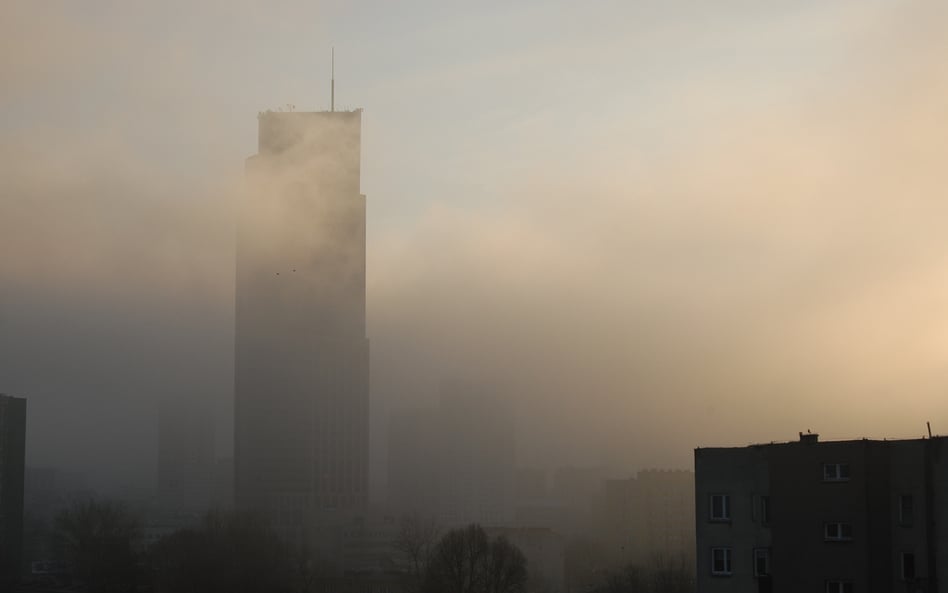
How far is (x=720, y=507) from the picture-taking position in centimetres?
3366

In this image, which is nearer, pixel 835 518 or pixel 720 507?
pixel 835 518

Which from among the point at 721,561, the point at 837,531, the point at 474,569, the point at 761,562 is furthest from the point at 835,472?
the point at 474,569

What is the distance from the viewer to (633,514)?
15250 cm

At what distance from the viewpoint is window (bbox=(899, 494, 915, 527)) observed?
96.4 ft

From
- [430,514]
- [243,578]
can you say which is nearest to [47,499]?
[430,514]

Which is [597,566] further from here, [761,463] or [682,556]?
[761,463]

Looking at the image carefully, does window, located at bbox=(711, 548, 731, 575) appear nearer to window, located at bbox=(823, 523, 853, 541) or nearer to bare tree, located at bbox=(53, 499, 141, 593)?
window, located at bbox=(823, 523, 853, 541)

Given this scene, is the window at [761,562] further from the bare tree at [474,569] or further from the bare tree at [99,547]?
the bare tree at [99,547]

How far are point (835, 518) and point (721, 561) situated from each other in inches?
155

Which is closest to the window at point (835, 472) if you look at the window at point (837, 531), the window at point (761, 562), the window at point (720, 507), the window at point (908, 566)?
the window at point (837, 531)

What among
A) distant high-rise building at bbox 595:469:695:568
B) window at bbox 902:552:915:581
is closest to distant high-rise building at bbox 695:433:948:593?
window at bbox 902:552:915:581

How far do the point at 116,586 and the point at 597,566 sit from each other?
5180 centimetres

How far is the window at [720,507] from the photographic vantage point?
33.4 m

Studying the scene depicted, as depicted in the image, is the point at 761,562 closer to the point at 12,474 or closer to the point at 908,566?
the point at 908,566
